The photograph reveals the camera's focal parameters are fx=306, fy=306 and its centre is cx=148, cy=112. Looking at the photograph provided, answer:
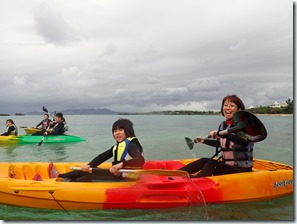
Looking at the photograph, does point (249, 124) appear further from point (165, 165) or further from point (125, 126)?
point (165, 165)

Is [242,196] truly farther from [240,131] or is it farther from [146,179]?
[146,179]

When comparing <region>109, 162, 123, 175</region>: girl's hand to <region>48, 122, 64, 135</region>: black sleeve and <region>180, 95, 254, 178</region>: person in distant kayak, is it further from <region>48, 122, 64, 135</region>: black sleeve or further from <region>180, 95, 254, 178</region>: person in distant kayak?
<region>48, 122, 64, 135</region>: black sleeve

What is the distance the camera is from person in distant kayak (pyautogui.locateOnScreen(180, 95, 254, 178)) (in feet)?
14.3

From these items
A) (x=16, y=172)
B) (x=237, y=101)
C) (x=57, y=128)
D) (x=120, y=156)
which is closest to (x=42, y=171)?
(x=16, y=172)

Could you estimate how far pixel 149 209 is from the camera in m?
4.35

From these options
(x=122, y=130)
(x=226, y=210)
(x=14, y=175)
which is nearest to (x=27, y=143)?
(x=14, y=175)

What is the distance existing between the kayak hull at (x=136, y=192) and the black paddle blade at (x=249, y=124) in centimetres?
64

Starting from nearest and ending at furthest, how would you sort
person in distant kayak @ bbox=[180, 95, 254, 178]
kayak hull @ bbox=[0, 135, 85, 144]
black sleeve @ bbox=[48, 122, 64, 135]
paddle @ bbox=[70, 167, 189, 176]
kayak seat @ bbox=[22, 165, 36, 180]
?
paddle @ bbox=[70, 167, 189, 176] → person in distant kayak @ bbox=[180, 95, 254, 178] → kayak seat @ bbox=[22, 165, 36, 180] → kayak hull @ bbox=[0, 135, 85, 144] → black sleeve @ bbox=[48, 122, 64, 135]

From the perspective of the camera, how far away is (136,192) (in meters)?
4.35

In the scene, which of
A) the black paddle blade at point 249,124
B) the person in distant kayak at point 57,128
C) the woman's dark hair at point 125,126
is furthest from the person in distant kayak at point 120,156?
the person in distant kayak at point 57,128

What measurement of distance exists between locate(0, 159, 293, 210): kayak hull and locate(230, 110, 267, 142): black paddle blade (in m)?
0.64

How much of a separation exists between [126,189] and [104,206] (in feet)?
1.25

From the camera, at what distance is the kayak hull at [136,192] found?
168 inches

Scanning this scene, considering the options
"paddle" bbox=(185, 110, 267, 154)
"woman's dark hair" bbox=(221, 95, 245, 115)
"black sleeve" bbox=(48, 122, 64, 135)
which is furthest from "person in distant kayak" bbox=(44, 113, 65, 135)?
"paddle" bbox=(185, 110, 267, 154)
